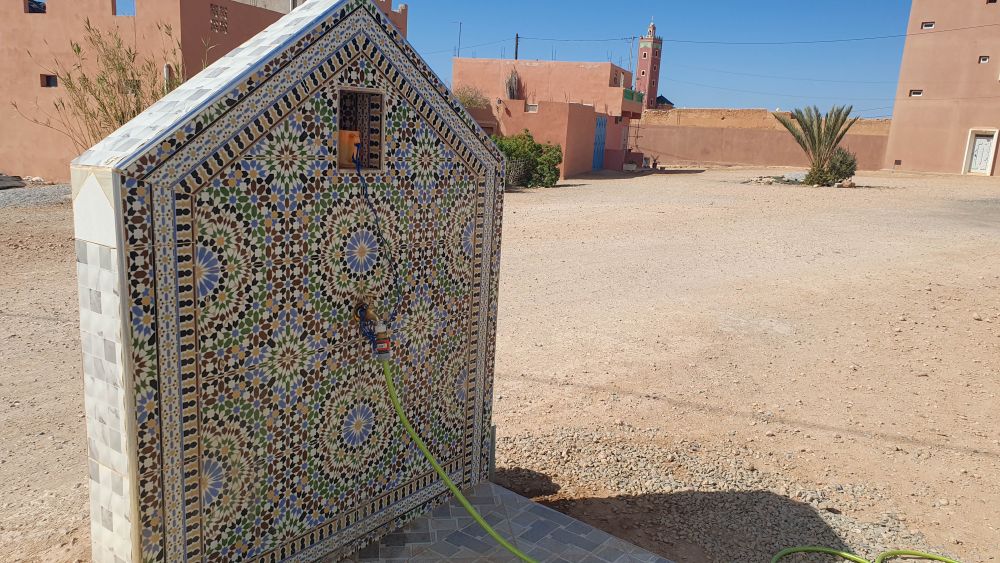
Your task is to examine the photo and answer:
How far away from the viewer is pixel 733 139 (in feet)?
101

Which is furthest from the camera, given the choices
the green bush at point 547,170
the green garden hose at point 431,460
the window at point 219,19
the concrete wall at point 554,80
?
the concrete wall at point 554,80

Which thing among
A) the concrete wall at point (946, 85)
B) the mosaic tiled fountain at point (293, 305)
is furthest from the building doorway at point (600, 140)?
the mosaic tiled fountain at point (293, 305)

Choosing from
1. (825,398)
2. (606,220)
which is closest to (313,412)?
(825,398)

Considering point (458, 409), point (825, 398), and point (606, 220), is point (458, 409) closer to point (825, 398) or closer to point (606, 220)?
point (825, 398)

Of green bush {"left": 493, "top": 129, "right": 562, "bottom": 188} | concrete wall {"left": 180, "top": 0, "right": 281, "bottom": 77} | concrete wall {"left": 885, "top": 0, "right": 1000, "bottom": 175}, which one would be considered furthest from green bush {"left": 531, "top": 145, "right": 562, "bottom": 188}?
concrete wall {"left": 885, "top": 0, "right": 1000, "bottom": 175}

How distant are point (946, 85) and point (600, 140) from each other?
11451 mm

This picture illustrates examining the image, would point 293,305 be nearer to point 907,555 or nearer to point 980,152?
point 907,555

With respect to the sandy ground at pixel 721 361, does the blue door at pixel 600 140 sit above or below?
above

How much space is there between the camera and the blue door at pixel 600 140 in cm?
2530

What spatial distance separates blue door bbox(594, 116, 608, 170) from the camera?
83.0ft

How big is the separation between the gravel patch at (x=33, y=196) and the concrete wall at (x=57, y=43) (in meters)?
1.70

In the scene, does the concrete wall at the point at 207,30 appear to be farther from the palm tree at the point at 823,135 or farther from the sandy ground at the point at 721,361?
the palm tree at the point at 823,135

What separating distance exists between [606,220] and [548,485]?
347 inches

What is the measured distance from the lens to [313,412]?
269 centimetres
